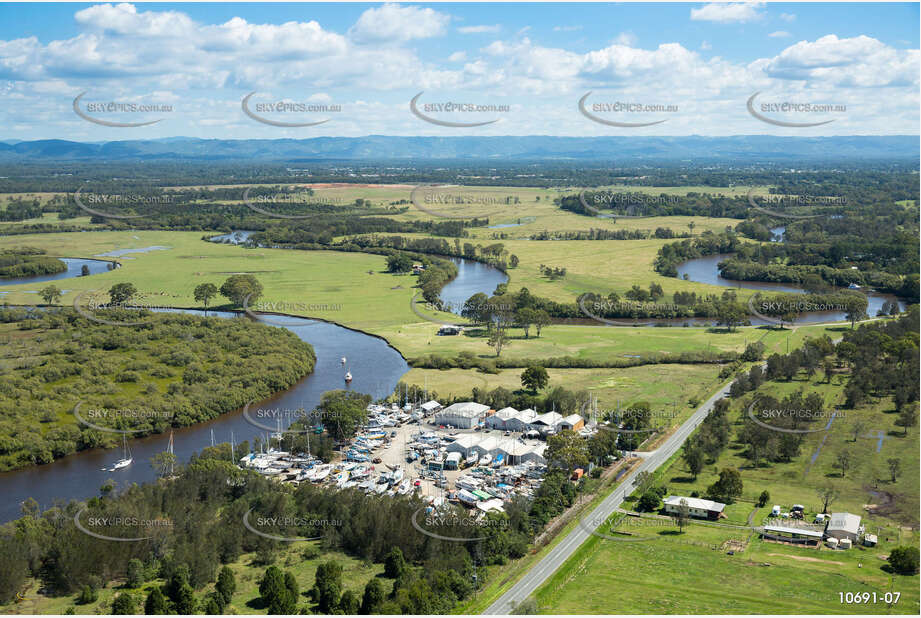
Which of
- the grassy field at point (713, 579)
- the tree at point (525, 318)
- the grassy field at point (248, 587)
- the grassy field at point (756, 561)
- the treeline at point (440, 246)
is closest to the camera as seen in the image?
the grassy field at point (248, 587)

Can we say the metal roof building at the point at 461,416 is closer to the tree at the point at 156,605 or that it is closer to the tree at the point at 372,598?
the tree at the point at 372,598

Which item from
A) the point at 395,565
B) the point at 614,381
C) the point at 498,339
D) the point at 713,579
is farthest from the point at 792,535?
the point at 498,339

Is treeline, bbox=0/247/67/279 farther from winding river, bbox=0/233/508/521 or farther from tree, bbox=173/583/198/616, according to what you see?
tree, bbox=173/583/198/616

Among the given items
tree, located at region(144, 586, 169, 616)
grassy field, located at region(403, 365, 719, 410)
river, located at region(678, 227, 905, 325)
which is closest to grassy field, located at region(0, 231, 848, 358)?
grassy field, located at region(403, 365, 719, 410)

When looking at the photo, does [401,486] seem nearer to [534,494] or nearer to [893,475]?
[534,494]

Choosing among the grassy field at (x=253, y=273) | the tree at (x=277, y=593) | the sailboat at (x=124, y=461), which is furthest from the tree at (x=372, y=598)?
the grassy field at (x=253, y=273)

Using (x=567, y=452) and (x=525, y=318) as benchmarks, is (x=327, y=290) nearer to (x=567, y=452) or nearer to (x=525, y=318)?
(x=525, y=318)
